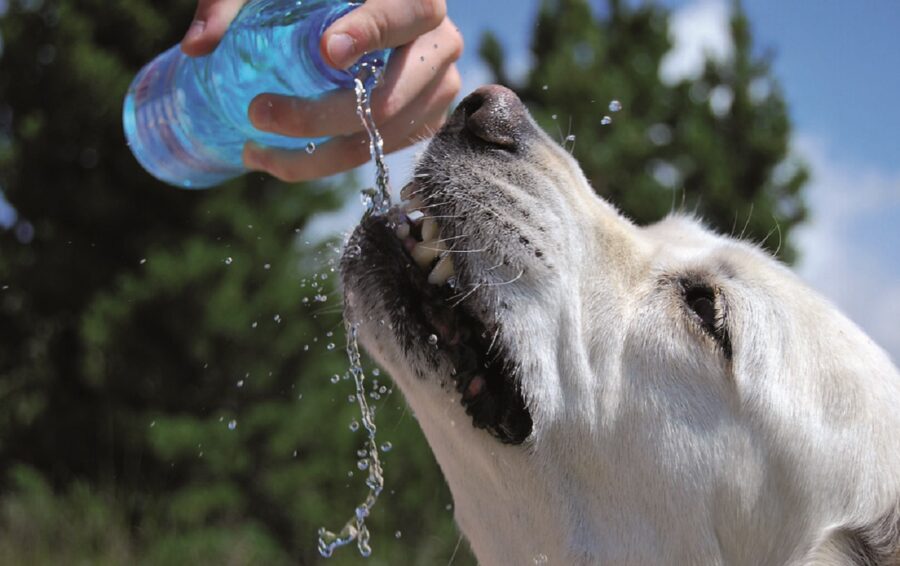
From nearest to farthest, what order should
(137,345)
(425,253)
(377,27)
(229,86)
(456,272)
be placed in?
1. (456,272)
2. (425,253)
3. (377,27)
4. (229,86)
5. (137,345)

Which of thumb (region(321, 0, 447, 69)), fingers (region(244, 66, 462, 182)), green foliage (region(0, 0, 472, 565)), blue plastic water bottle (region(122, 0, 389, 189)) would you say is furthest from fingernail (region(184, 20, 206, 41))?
green foliage (region(0, 0, 472, 565))

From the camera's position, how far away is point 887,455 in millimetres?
2709

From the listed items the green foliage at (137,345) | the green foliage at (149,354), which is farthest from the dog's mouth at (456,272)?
the green foliage at (137,345)

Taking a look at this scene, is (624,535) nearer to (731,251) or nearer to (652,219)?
(731,251)

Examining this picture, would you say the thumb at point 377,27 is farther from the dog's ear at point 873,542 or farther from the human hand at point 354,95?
the dog's ear at point 873,542

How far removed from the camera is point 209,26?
10.5 ft

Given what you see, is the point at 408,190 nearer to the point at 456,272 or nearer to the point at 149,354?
the point at 456,272

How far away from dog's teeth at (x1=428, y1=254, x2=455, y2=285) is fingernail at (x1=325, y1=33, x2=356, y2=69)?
0.66 metres

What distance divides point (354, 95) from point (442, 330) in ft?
3.11

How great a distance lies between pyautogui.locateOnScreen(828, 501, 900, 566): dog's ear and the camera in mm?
2699

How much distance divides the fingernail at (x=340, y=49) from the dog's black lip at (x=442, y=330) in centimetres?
48

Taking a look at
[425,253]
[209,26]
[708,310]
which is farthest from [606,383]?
[209,26]

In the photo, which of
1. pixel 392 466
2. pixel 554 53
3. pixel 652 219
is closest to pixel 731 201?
pixel 652 219

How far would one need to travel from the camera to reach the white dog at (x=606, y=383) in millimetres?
2717
